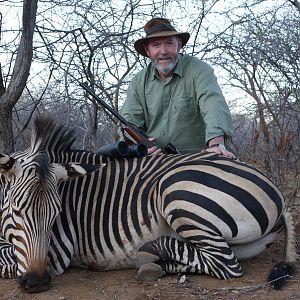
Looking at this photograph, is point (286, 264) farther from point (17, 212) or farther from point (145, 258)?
point (17, 212)

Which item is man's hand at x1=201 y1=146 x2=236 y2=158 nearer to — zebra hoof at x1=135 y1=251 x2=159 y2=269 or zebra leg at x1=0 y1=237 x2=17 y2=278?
zebra hoof at x1=135 y1=251 x2=159 y2=269

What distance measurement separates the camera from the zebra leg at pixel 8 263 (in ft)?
10.7

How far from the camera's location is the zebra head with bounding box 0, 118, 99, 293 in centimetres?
289

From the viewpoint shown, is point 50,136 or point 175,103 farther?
point 175,103

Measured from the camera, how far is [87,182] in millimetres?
3580

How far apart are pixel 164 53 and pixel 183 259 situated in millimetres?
1848

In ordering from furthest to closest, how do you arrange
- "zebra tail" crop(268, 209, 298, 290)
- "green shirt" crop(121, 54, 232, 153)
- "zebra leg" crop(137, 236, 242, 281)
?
1. "green shirt" crop(121, 54, 232, 153)
2. "zebra leg" crop(137, 236, 242, 281)
3. "zebra tail" crop(268, 209, 298, 290)

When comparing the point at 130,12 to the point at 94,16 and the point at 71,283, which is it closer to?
the point at 94,16

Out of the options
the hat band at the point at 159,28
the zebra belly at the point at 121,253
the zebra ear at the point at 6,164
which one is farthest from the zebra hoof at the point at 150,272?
the hat band at the point at 159,28

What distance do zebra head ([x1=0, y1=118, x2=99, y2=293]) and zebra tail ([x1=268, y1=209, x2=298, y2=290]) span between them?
1.29m

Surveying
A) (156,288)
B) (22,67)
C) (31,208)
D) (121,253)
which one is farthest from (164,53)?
(156,288)

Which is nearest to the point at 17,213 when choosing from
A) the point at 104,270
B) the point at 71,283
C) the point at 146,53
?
the point at 71,283

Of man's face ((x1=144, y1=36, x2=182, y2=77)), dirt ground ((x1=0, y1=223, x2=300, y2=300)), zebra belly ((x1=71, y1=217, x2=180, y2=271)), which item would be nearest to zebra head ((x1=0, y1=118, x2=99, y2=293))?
dirt ground ((x1=0, y1=223, x2=300, y2=300))

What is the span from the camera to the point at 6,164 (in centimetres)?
304
